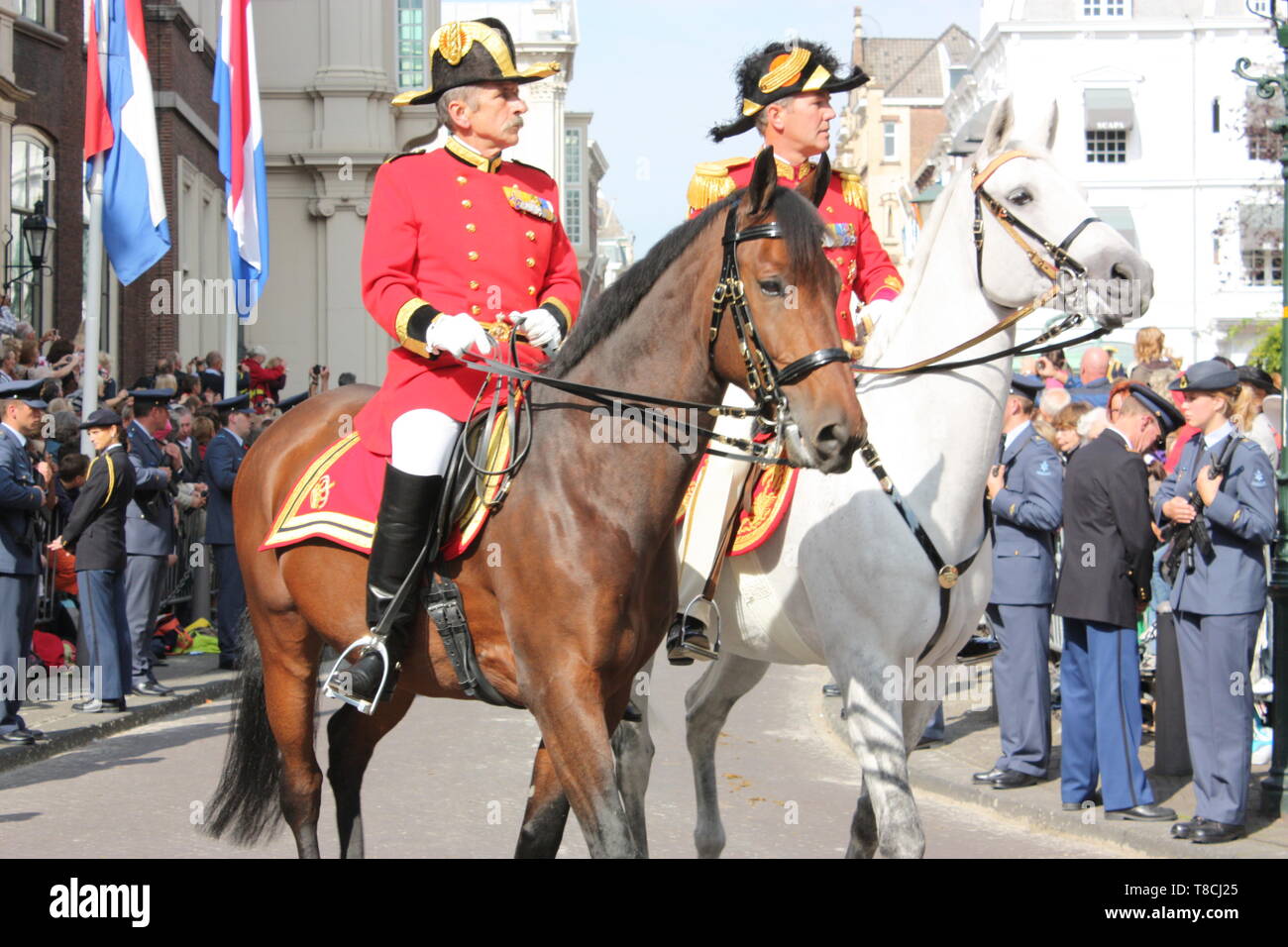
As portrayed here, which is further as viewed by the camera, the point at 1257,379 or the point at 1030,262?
the point at 1257,379

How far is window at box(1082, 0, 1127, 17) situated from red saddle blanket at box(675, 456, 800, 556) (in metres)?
50.7

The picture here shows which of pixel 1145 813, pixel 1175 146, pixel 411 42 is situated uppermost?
pixel 411 42

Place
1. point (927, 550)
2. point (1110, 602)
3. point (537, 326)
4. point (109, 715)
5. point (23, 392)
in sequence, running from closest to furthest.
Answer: point (537, 326) → point (927, 550) → point (1110, 602) → point (23, 392) → point (109, 715)

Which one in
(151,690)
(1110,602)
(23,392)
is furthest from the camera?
(151,690)

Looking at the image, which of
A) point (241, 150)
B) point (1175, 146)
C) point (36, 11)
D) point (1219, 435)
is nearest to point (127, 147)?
point (241, 150)

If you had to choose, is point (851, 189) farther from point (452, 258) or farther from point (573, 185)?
point (573, 185)

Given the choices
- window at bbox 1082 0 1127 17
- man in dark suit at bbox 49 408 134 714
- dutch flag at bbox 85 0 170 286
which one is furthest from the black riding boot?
window at bbox 1082 0 1127 17

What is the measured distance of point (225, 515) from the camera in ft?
49.6

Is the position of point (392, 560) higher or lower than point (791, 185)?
lower

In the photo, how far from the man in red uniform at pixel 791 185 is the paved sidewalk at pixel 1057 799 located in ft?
10.1

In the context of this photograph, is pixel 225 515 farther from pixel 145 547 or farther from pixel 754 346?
pixel 754 346

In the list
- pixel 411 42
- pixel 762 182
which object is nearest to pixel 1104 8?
pixel 411 42

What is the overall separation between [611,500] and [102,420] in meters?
8.59

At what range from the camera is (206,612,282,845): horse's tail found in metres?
6.38
